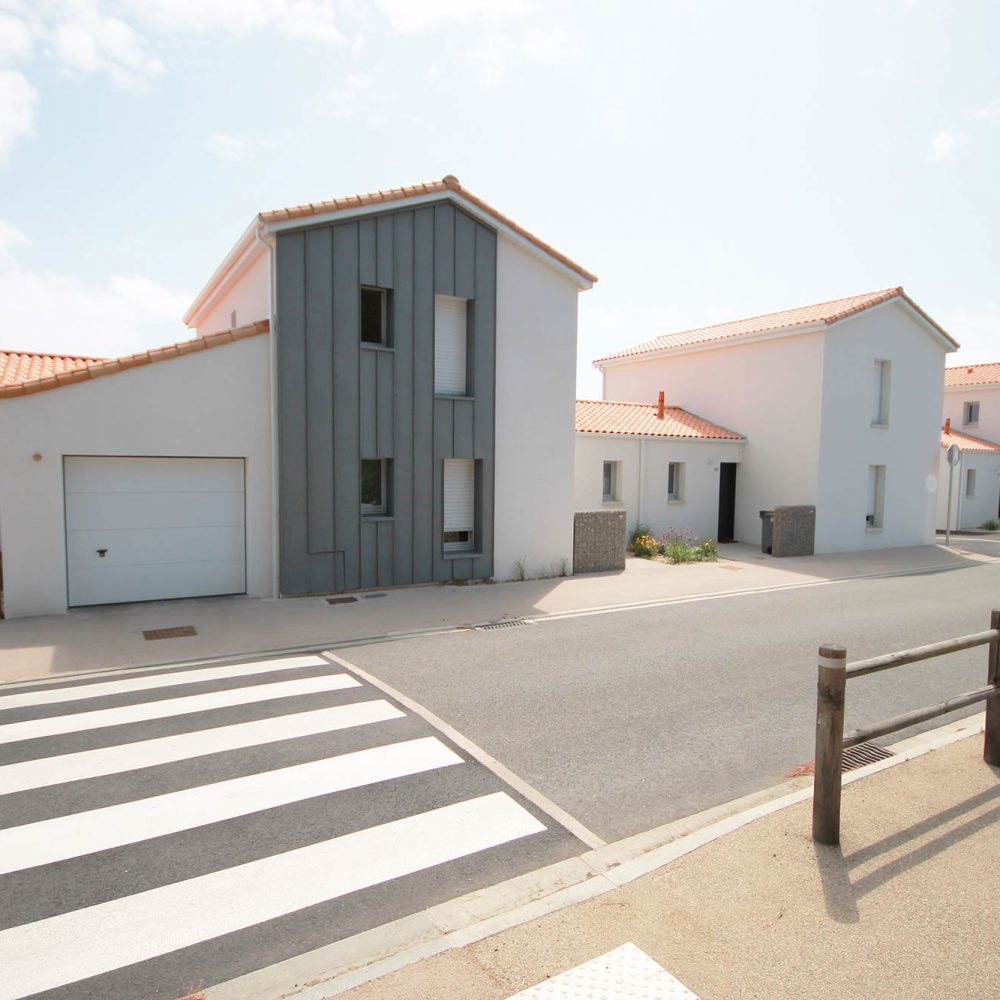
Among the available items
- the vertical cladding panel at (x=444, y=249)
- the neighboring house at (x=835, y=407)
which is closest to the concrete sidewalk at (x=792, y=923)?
the vertical cladding panel at (x=444, y=249)

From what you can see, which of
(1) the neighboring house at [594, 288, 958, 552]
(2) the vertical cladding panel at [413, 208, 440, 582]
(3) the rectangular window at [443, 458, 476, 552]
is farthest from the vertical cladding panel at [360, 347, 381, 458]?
(1) the neighboring house at [594, 288, 958, 552]

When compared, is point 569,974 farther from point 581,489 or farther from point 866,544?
point 866,544

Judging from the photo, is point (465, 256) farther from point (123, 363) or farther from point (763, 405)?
point (763, 405)

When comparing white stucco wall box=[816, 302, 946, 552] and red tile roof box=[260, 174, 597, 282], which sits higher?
red tile roof box=[260, 174, 597, 282]

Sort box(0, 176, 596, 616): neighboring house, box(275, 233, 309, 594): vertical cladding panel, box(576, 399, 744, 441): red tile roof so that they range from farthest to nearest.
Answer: box(576, 399, 744, 441): red tile roof, box(275, 233, 309, 594): vertical cladding panel, box(0, 176, 596, 616): neighboring house

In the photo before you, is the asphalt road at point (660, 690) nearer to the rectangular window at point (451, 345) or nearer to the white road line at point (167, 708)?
the white road line at point (167, 708)

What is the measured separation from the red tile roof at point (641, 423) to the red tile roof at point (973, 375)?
16611 millimetres

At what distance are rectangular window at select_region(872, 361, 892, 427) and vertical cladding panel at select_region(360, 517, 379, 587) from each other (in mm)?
14879

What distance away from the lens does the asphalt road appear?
5148 mm

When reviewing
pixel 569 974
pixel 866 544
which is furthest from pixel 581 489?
pixel 569 974

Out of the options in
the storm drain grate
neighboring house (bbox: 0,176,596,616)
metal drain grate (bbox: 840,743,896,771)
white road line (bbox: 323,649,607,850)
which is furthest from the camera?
neighboring house (bbox: 0,176,596,616)

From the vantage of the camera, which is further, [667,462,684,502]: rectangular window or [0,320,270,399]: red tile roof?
[667,462,684,502]: rectangular window

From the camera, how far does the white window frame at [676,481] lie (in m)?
19.7

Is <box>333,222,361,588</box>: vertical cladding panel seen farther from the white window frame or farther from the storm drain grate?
the white window frame
